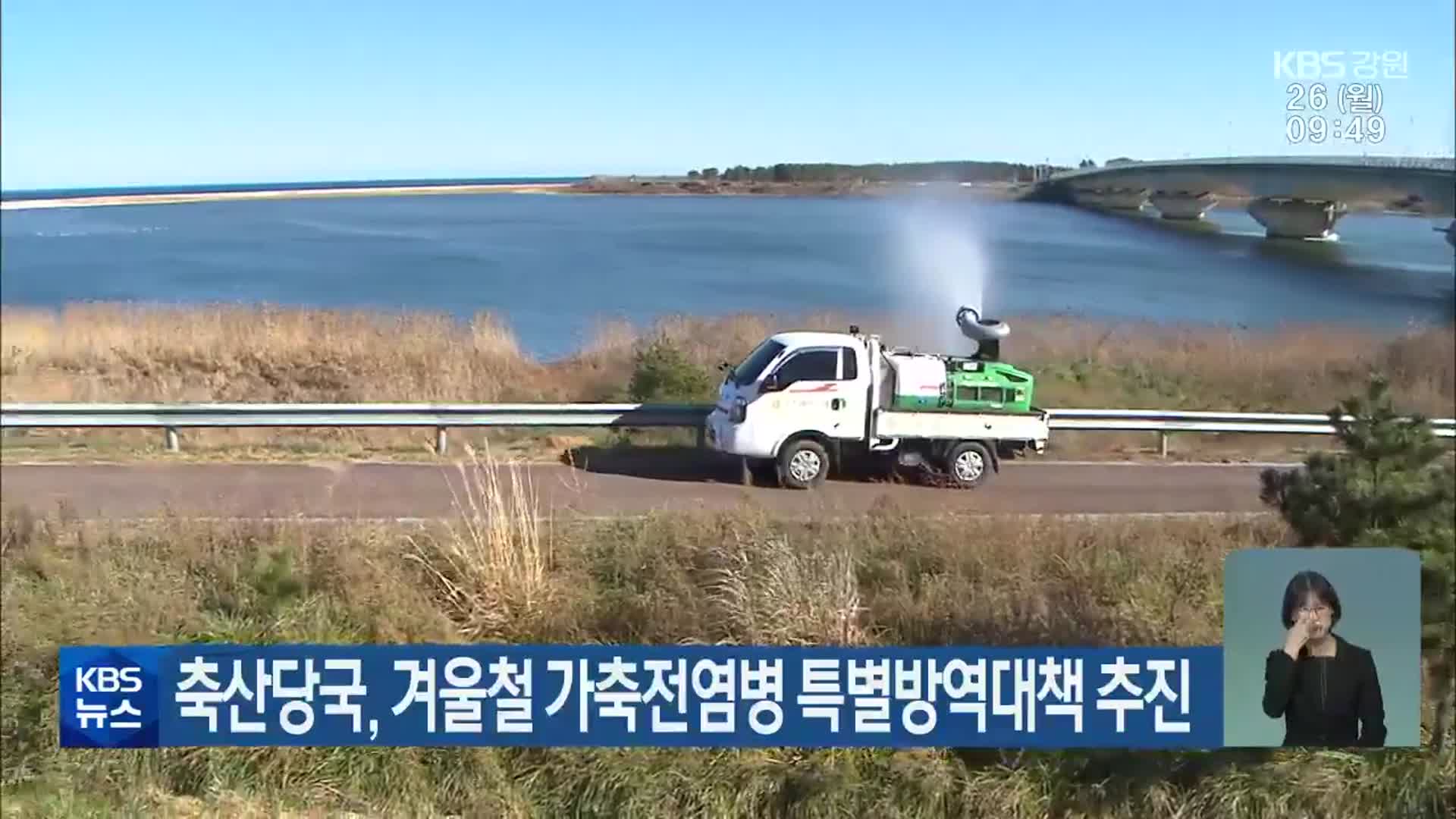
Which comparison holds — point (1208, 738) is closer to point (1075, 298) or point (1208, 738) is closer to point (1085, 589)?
Answer: point (1085, 589)

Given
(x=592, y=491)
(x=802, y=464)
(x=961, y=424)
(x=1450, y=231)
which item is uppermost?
(x=1450, y=231)

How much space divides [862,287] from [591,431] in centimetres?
213

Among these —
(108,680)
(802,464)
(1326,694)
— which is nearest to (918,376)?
(802,464)

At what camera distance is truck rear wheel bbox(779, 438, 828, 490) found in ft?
24.2

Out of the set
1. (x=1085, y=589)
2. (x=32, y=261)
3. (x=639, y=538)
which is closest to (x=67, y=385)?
(x=639, y=538)

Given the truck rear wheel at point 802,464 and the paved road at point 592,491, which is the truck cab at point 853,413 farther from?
the paved road at point 592,491

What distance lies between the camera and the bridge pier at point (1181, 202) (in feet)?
23.5

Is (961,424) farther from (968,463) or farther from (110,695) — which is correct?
(110,695)

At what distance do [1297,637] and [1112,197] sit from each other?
311cm

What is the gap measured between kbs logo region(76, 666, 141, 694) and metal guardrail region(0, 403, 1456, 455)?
3.02m

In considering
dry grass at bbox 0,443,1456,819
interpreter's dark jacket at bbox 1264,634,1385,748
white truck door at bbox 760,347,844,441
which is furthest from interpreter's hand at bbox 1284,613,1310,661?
white truck door at bbox 760,347,844,441

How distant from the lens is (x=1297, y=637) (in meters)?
4.74

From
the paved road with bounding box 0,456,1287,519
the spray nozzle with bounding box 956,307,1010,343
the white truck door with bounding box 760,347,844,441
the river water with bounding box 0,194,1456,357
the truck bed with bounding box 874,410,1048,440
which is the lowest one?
the paved road with bounding box 0,456,1287,519

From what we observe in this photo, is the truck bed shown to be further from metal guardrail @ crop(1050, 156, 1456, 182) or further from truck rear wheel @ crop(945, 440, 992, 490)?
metal guardrail @ crop(1050, 156, 1456, 182)
